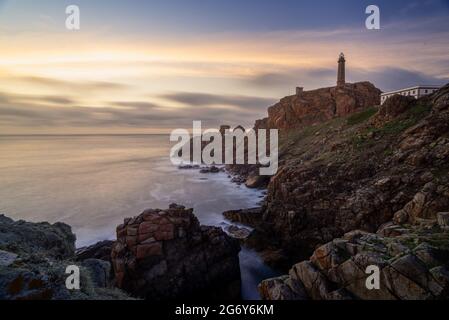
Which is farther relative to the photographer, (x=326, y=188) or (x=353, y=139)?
(x=353, y=139)

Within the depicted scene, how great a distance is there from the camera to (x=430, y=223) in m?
15.5

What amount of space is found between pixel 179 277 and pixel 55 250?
10524mm

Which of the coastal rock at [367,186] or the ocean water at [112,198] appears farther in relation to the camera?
the ocean water at [112,198]

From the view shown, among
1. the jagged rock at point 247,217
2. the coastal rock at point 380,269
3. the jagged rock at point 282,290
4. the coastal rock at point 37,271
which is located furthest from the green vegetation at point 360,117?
the coastal rock at point 37,271

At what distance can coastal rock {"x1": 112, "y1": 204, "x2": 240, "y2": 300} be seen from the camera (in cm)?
2073

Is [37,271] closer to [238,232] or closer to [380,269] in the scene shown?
[380,269]

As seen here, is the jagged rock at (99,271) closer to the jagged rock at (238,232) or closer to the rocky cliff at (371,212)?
the rocky cliff at (371,212)

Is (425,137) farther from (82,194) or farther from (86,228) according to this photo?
(82,194)

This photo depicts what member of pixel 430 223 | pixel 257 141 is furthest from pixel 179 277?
pixel 257 141

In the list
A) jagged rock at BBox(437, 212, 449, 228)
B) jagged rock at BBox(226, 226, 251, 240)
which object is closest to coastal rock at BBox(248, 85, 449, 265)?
jagged rock at BBox(226, 226, 251, 240)

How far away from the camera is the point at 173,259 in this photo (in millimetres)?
21938

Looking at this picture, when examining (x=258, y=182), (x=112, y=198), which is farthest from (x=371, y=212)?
(x=112, y=198)

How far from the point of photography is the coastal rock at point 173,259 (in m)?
20.7

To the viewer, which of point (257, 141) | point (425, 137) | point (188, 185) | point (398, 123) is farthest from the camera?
point (257, 141)
